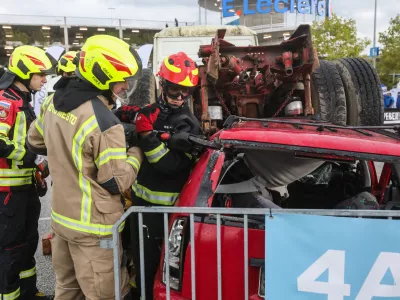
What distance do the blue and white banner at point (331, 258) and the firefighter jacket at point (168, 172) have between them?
976 mm

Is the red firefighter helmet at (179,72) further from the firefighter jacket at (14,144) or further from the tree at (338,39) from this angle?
the tree at (338,39)

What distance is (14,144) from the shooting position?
3.11 metres

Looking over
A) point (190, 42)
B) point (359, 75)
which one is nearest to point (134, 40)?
point (190, 42)

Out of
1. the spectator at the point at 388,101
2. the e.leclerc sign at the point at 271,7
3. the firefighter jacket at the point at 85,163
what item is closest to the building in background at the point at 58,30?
the e.leclerc sign at the point at 271,7

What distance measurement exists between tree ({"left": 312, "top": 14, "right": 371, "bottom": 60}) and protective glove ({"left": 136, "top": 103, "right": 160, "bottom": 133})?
2455cm

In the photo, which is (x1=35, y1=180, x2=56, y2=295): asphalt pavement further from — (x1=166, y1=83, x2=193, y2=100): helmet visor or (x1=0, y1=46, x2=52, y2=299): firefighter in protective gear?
(x1=166, y1=83, x2=193, y2=100): helmet visor

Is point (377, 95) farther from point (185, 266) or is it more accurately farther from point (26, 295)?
point (26, 295)

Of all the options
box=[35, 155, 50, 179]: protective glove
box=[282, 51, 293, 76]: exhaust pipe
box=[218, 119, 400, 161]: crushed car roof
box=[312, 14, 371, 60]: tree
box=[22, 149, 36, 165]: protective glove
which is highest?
box=[312, 14, 371, 60]: tree

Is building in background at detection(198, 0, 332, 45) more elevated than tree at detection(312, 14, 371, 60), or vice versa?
building in background at detection(198, 0, 332, 45)

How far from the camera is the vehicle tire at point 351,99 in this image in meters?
5.54

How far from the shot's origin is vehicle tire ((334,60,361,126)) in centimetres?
554

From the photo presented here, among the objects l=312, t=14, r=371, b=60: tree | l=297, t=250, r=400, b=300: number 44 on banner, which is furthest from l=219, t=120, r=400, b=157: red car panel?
l=312, t=14, r=371, b=60: tree

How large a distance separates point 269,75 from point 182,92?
2.53 metres

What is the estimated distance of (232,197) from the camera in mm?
2967
